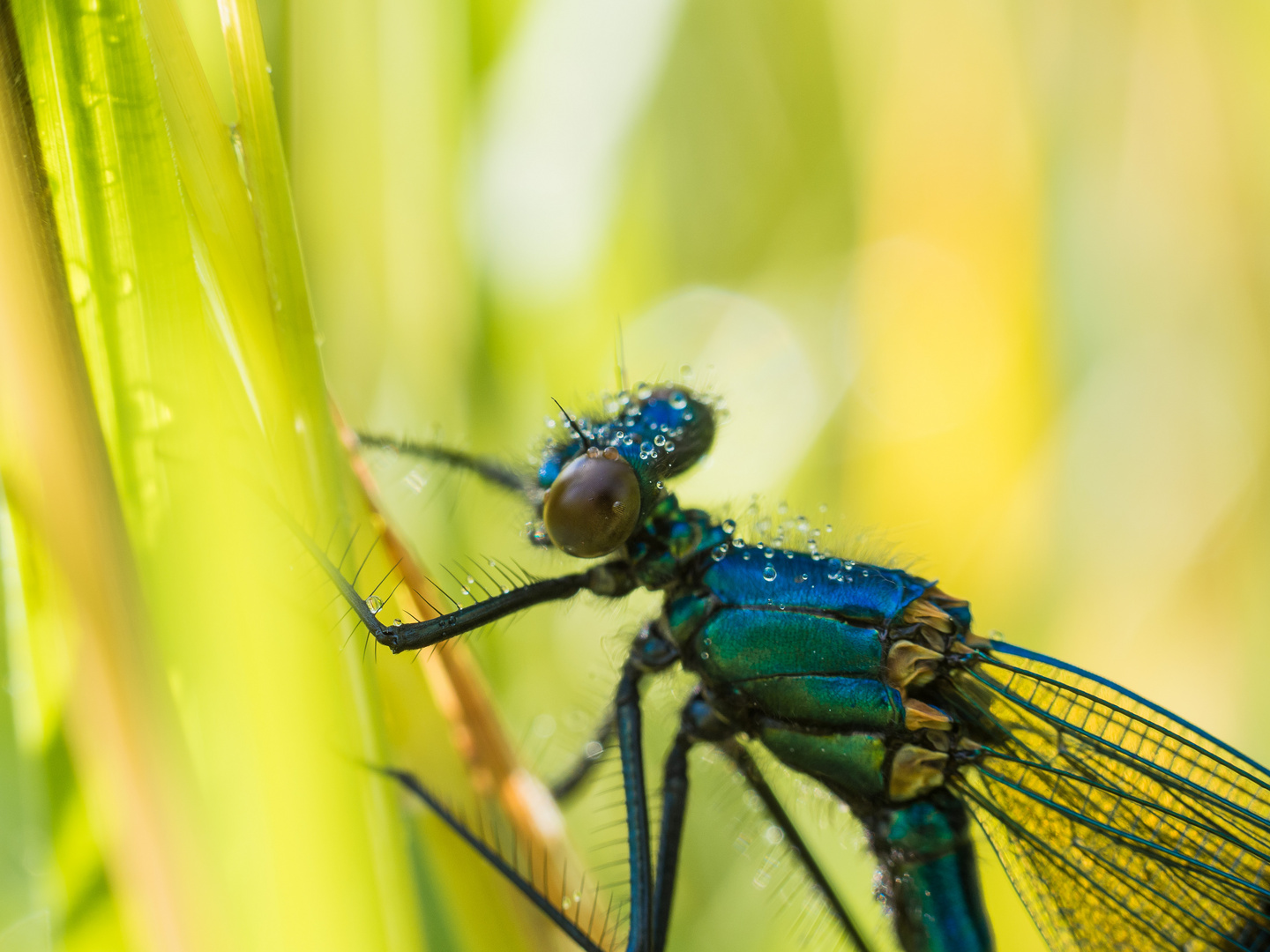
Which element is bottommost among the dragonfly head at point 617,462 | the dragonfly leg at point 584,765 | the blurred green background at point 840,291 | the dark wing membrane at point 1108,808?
the dragonfly leg at point 584,765

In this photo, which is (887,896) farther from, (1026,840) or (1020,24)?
(1020,24)

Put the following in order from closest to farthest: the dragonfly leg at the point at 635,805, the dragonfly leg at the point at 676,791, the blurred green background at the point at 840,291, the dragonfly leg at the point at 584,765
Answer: the dragonfly leg at the point at 635,805 → the dragonfly leg at the point at 676,791 → the blurred green background at the point at 840,291 → the dragonfly leg at the point at 584,765

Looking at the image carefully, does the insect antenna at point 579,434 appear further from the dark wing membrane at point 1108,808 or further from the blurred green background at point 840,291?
the dark wing membrane at point 1108,808

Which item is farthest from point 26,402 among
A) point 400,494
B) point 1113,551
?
point 1113,551

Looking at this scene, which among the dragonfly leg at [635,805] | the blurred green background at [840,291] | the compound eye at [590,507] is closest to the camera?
the compound eye at [590,507]

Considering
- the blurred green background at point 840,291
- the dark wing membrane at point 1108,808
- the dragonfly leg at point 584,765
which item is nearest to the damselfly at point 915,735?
the dark wing membrane at point 1108,808

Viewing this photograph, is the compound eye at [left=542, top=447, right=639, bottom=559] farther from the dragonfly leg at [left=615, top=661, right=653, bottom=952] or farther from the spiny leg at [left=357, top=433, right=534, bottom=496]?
the dragonfly leg at [left=615, top=661, right=653, bottom=952]

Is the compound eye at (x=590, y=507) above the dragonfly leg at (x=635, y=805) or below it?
above
